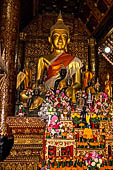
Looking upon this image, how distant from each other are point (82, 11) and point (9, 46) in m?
4.07

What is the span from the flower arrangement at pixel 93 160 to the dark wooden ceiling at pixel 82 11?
14.6ft

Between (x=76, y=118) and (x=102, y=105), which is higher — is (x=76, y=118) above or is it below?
below

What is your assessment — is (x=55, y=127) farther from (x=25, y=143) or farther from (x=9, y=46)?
(x=9, y=46)

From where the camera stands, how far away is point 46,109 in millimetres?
4691

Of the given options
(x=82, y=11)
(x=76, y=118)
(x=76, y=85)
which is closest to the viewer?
(x=76, y=118)

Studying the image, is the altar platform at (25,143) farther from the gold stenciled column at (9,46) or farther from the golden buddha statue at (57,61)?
the golden buddha statue at (57,61)

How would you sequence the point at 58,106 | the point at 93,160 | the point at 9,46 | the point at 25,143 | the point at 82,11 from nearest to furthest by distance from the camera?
1. the point at 93,160
2. the point at 58,106
3. the point at 25,143
4. the point at 9,46
5. the point at 82,11

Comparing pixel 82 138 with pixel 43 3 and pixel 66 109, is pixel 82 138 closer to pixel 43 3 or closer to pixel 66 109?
pixel 66 109

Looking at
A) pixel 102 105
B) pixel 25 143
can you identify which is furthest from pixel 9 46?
pixel 102 105

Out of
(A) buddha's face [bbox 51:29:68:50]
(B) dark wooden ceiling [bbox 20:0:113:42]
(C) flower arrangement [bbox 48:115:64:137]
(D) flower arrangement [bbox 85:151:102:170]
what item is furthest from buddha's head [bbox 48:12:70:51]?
(D) flower arrangement [bbox 85:151:102:170]

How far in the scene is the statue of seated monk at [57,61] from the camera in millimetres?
6996

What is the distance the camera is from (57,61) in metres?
7.29

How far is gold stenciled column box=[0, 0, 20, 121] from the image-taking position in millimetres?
5082

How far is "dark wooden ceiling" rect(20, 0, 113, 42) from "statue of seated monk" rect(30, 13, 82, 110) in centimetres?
117
